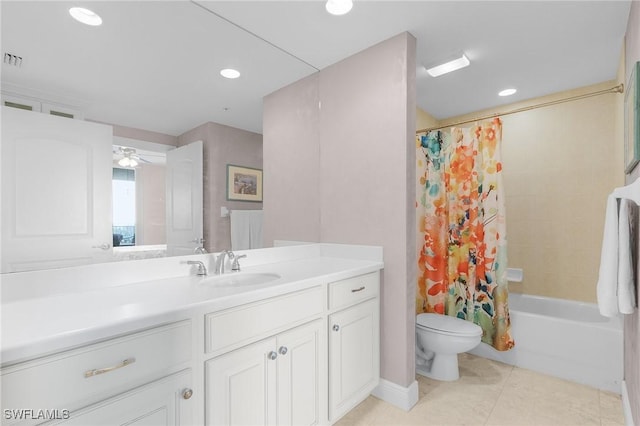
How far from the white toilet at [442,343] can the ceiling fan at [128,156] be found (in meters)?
2.07

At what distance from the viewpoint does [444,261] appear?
258 cm

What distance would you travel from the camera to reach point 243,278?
1665mm

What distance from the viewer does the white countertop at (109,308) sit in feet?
2.52

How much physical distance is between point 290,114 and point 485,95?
1.86 m

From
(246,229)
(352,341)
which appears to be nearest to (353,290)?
(352,341)

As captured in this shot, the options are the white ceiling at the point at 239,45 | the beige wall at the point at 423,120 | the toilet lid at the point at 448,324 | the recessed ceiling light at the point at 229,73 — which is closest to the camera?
the white ceiling at the point at 239,45

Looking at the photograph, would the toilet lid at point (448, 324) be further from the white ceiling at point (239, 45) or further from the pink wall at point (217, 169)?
the white ceiling at point (239, 45)

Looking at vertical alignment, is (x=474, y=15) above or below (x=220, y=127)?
above

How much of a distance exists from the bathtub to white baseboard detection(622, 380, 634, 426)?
0.11 m

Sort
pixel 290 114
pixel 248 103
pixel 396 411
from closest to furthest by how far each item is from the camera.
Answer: pixel 396 411 < pixel 248 103 < pixel 290 114

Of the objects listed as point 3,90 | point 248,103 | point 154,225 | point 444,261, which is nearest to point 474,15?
point 248,103

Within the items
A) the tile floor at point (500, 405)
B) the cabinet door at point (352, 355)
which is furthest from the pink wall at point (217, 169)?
the tile floor at point (500, 405)

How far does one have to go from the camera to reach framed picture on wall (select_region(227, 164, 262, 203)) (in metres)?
1.86

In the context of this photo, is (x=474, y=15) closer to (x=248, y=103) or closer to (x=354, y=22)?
(x=354, y=22)
